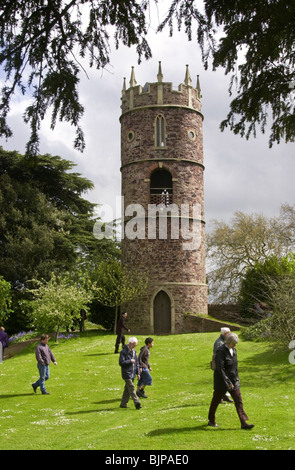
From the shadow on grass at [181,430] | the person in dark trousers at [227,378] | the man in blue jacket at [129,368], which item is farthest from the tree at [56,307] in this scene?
the person in dark trousers at [227,378]

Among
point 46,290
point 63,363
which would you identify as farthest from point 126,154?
point 63,363

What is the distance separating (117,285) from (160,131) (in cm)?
852

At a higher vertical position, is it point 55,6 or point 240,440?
point 55,6

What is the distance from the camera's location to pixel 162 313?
27.7 metres

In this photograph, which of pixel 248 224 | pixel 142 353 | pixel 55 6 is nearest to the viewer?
pixel 55 6

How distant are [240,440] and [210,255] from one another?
3203 cm

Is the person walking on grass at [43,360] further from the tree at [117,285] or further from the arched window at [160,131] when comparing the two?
the arched window at [160,131]

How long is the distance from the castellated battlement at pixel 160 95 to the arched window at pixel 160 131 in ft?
2.49

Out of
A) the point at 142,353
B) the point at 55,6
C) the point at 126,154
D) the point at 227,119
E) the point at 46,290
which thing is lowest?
the point at 142,353

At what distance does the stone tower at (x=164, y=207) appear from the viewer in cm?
2772

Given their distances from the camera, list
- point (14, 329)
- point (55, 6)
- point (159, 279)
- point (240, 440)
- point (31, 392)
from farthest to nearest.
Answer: point (14, 329) < point (159, 279) < point (31, 392) < point (240, 440) < point (55, 6)

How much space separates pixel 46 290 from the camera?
24609 millimetres

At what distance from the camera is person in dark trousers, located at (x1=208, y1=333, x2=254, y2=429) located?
8.21m

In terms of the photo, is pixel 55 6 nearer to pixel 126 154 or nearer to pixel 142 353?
pixel 142 353
